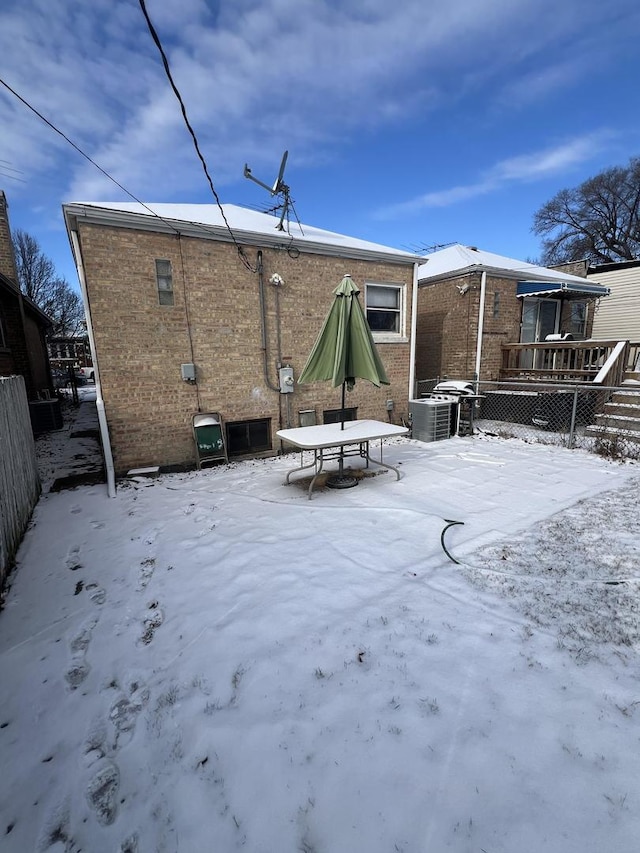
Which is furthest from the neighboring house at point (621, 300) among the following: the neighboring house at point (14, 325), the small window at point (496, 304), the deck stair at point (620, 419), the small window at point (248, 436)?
the neighboring house at point (14, 325)

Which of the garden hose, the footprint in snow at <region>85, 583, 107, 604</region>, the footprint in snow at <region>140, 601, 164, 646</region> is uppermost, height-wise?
the garden hose

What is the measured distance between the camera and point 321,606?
9.12ft

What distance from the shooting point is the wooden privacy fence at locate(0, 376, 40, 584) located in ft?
11.3

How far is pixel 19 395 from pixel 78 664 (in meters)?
4.23

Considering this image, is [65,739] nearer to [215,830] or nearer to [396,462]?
[215,830]

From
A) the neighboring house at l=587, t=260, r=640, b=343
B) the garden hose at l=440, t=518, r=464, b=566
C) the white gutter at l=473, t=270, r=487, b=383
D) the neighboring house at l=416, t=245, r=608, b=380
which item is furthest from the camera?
the neighboring house at l=587, t=260, r=640, b=343

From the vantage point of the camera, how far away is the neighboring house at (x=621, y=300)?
49.0ft

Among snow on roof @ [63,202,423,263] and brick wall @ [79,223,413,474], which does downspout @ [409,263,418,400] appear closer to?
snow on roof @ [63,202,423,263]

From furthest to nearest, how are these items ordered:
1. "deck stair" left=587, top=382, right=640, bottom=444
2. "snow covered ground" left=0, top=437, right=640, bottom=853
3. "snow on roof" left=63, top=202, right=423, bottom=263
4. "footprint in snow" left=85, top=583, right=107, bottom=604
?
"deck stair" left=587, top=382, right=640, bottom=444
"snow on roof" left=63, top=202, right=423, bottom=263
"footprint in snow" left=85, top=583, right=107, bottom=604
"snow covered ground" left=0, top=437, right=640, bottom=853

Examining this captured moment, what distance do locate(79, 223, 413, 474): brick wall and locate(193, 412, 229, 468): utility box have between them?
0.51ft

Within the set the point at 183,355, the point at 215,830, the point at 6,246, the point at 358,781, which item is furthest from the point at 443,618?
the point at 6,246

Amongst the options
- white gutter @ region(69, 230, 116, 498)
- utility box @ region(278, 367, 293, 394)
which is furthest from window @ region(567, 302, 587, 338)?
white gutter @ region(69, 230, 116, 498)

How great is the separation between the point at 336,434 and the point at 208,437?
8.22 ft

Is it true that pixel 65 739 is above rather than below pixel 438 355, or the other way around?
below
